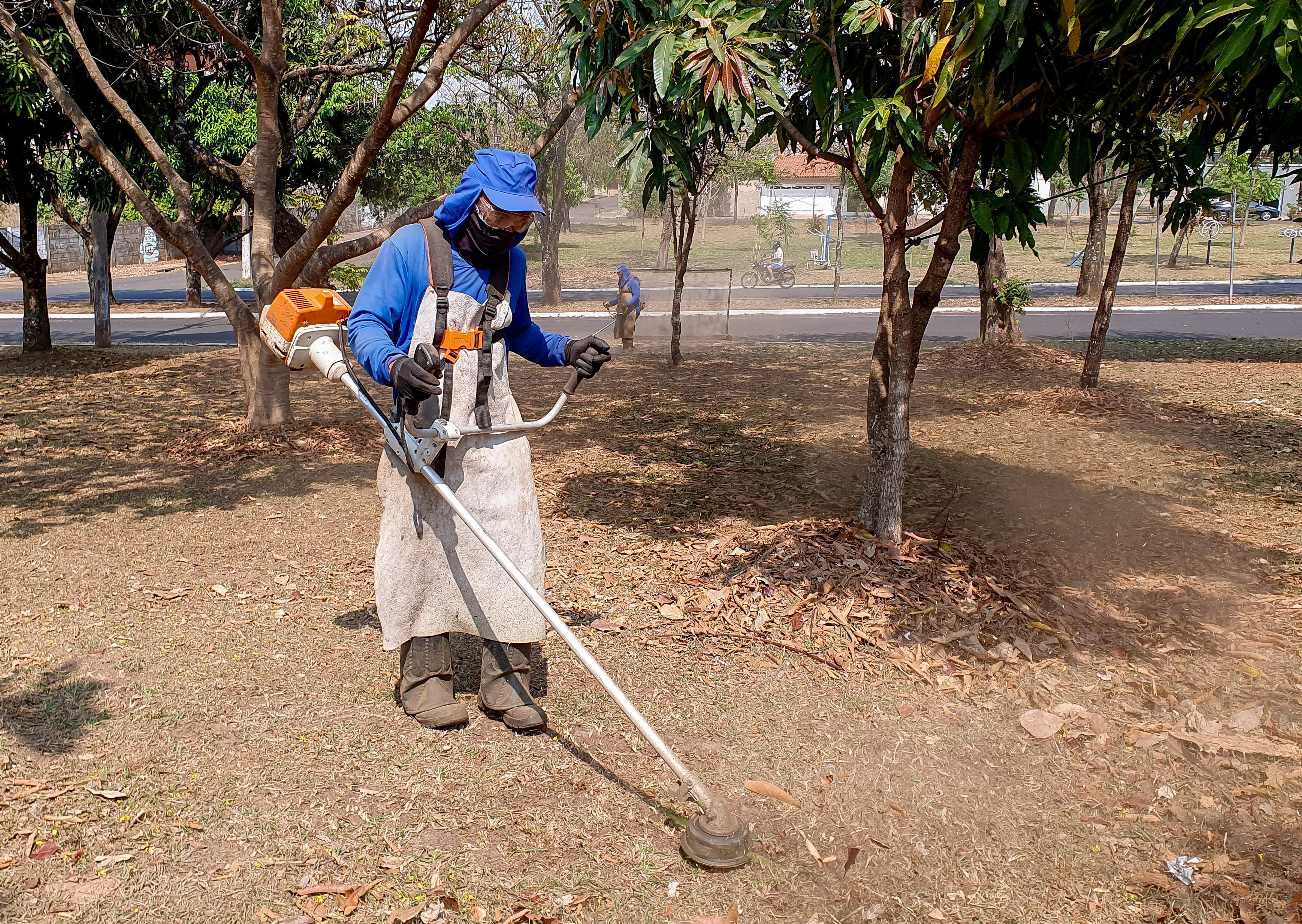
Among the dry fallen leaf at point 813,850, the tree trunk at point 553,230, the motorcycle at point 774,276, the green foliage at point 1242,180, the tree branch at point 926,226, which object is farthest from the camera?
the motorcycle at point 774,276

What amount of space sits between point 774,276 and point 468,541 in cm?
2596

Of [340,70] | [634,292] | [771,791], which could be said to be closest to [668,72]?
[771,791]

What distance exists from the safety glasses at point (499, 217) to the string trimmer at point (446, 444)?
480mm

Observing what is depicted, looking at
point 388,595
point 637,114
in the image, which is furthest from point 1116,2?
point 388,595

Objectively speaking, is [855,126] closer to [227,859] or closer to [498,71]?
[227,859]

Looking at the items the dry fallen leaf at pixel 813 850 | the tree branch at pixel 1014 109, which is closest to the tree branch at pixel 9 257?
the tree branch at pixel 1014 109

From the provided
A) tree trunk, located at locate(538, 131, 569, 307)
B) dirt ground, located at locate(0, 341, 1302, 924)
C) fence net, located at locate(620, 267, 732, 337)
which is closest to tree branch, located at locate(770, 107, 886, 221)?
dirt ground, located at locate(0, 341, 1302, 924)

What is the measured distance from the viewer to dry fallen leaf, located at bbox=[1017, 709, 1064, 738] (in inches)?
155

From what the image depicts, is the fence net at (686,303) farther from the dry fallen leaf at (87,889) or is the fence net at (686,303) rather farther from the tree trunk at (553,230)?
the dry fallen leaf at (87,889)

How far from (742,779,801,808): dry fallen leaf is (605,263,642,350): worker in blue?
11.3m

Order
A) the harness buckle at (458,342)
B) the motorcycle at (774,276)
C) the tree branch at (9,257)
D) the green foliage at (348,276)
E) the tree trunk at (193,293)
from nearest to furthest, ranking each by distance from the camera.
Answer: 1. the harness buckle at (458,342)
2. the tree branch at (9,257)
3. the green foliage at (348,276)
4. the tree trunk at (193,293)
5. the motorcycle at (774,276)

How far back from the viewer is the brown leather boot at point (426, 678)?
3.94 meters

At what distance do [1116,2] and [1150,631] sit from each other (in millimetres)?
2654

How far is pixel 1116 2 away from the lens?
13.0 ft
